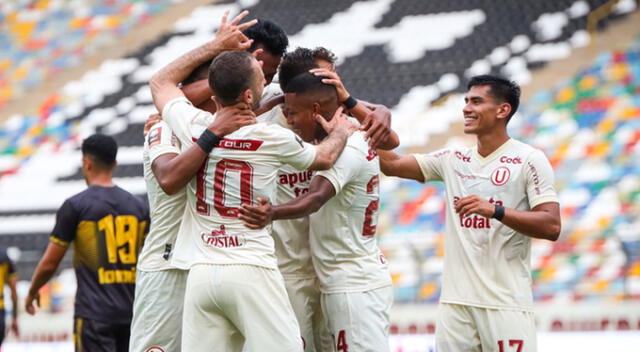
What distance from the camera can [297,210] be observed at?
4535mm

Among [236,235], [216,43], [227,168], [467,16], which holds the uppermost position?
[467,16]

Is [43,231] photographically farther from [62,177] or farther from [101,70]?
[101,70]

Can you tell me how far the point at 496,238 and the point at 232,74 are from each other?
6.53 feet

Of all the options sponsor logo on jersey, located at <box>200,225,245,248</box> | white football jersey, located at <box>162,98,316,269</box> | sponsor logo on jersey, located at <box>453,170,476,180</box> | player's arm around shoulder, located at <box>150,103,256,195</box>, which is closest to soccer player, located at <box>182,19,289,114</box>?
player's arm around shoulder, located at <box>150,103,256,195</box>

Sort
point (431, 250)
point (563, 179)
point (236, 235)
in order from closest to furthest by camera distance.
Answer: point (236, 235)
point (431, 250)
point (563, 179)

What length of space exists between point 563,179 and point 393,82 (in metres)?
3.76

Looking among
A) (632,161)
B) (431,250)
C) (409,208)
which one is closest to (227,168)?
(431,250)

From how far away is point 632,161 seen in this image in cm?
1410

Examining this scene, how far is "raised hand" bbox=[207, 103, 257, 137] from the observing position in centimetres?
424

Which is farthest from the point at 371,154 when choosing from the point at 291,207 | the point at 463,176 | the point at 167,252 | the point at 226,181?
the point at 167,252

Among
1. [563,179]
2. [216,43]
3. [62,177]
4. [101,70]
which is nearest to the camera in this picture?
[216,43]

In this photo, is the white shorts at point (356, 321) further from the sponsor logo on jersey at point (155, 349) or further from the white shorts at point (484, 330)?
the sponsor logo on jersey at point (155, 349)

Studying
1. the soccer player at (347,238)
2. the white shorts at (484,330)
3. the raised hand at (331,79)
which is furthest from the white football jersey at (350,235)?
the white shorts at (484,330)

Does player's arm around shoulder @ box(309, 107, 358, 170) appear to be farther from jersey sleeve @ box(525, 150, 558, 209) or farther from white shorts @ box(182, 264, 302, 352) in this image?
jersey sleeve @ box(525, 150, 558, 209)
